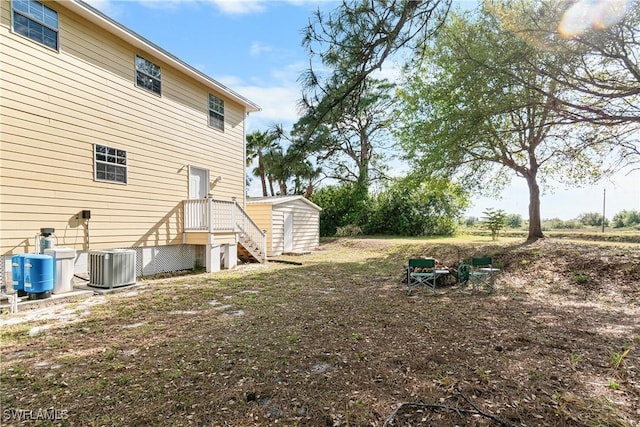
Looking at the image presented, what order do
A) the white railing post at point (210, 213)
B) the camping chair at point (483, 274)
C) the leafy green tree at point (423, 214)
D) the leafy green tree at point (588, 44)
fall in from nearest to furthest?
the leafy green tree at point (588, 44) < the camping chair at point (483, 274) < the white railing post at point (210, 213) < the leafy green tree at point (423, 214)

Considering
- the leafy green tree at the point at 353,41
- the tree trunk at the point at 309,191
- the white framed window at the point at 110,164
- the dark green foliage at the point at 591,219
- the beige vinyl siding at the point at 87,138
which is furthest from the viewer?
the dark green foliage at the point at 591,219

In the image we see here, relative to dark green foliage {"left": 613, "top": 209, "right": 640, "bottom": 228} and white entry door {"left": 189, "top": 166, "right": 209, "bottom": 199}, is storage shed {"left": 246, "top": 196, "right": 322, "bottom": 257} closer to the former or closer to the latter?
white entry door {"left": 189, "top": 166, "right": 209, "bottom": 199}

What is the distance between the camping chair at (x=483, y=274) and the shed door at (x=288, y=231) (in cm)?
892

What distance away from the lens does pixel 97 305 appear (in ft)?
18.8

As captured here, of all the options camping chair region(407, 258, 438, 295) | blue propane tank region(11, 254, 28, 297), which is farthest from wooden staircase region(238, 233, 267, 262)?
camping chair region(407, 258, 438, 295)

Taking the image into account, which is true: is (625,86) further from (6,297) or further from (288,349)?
(6,297)

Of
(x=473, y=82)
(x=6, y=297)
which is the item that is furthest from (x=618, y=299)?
(x=6, y=297)

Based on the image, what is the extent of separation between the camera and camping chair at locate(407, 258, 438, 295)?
6.82m

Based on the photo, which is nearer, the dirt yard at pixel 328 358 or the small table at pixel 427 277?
the dirt yard at pixel 328 358

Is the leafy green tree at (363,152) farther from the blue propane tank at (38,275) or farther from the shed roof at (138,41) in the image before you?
the blue propane tank at (38,275)

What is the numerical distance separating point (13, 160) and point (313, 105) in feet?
19.2

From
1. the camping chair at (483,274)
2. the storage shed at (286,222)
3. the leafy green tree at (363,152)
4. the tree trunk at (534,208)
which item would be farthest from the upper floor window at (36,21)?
the leafy green tree at (363,152)

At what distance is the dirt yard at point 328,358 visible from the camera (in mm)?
2559

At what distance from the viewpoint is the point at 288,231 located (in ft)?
49.1
